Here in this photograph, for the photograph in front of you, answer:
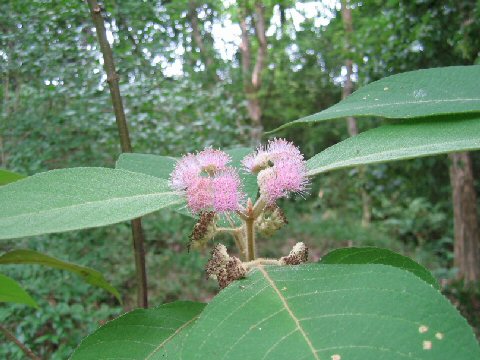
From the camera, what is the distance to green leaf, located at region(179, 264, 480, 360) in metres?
0.33

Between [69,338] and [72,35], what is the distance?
197 cm

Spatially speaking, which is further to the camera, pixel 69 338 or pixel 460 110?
pixel 69 338

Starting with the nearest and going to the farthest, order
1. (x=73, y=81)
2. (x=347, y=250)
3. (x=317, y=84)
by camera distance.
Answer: (x=347, y=250), (x=73, y=81), (x=317, y=84)

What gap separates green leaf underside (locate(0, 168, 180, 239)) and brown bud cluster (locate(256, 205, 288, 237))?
0.10 metres

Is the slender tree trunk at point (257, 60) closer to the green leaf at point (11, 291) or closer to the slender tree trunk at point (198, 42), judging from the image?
the slender tree trunk at point (198, 42)

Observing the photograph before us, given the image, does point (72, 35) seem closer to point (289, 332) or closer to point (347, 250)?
point (347, 250)

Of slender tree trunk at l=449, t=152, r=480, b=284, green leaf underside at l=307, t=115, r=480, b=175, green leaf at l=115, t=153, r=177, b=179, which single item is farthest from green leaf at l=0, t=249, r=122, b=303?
slender tree trunk at l=449, t=152, r=480, b=284

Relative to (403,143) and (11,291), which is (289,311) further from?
(11,291)

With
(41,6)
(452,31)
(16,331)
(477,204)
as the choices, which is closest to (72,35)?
(41,6)

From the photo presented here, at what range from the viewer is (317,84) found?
39.0 feet

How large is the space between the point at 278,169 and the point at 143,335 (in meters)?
0.23

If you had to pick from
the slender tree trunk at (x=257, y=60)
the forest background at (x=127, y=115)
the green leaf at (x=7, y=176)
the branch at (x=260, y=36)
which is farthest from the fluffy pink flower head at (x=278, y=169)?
the branch at (x=260, y=36)

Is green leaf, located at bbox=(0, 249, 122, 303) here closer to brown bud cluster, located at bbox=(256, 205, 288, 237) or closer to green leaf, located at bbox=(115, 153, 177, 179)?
green leaf, located at bbox=(115, 153, 177, 179)

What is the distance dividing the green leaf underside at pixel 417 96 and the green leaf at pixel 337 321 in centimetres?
21
